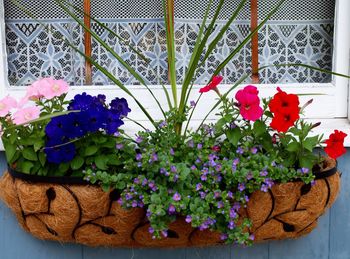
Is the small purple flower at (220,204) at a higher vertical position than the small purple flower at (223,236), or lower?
higher

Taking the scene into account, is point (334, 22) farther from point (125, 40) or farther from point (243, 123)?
point (125, 40)

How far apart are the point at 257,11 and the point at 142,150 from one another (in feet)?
2.03

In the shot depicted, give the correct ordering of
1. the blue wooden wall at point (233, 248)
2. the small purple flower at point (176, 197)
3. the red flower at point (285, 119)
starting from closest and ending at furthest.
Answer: the small purple flower at point (176, 197) → the red flower at point (285, 119) → the blue wooden wall at point (233, 248)

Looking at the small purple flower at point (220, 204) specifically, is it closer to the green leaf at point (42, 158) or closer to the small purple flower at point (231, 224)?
the small purple flower at point (231, 224)

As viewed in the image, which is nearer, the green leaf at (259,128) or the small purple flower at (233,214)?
the small purple flower at (233,214)

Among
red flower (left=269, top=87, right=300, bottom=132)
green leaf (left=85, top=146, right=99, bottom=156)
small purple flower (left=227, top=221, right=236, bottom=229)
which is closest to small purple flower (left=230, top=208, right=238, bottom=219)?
small purple flower (left=227, top=221, right=236, bottom=229)

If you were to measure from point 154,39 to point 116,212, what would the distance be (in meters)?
0.59

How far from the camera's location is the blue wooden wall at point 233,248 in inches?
73.8

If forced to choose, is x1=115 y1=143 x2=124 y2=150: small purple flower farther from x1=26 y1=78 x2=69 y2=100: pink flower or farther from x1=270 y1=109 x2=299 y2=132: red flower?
x1=270 y1=109 x2=299 y2=132: red flower

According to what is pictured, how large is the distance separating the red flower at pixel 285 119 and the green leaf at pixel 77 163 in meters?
0.49

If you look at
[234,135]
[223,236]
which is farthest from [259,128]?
[223,236]

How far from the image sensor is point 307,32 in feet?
6.45

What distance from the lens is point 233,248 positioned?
6.23ft

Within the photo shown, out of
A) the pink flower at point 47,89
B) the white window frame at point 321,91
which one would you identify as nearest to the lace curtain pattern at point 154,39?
the white window frame at point 321,91
